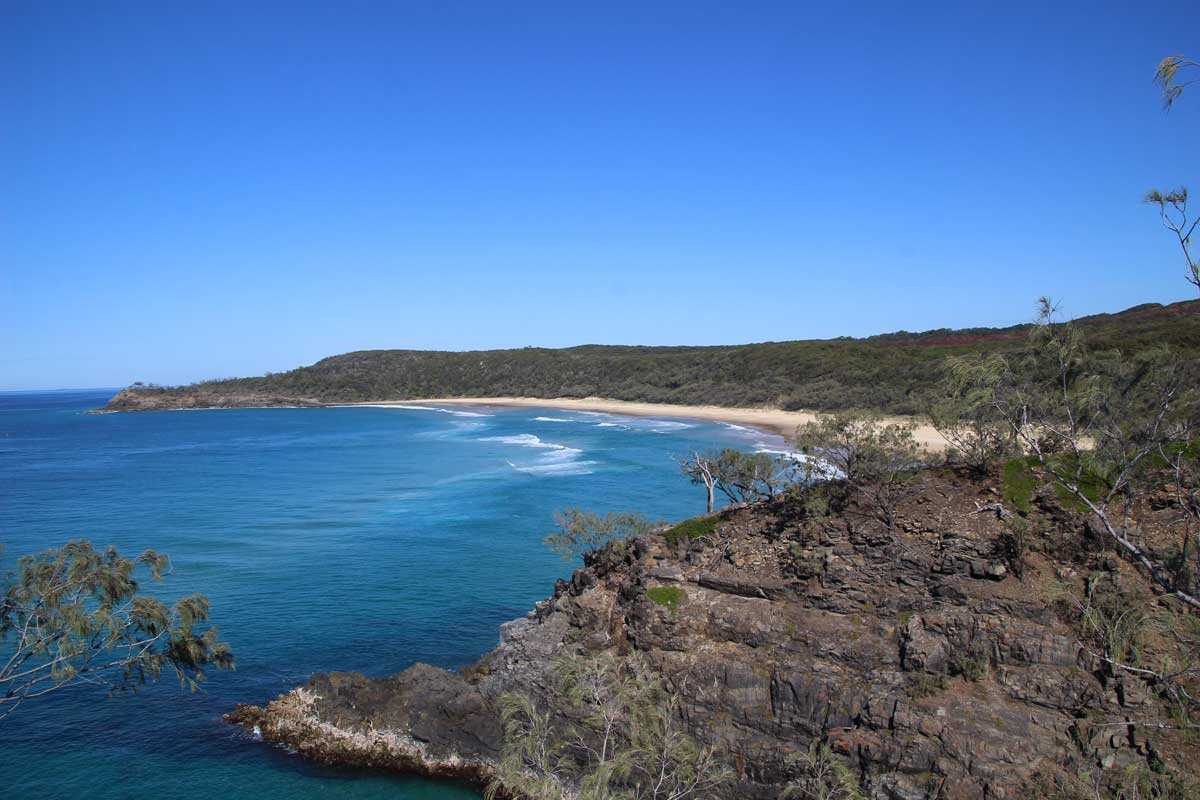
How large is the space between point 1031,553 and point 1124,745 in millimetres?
4645

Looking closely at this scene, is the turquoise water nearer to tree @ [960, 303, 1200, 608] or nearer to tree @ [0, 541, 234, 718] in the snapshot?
tree @ [0, 541, 234, 718]

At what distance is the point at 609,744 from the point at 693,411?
8944 centimetres

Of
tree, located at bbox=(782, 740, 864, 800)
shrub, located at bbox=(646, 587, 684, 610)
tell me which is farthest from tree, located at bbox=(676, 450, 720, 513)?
tree, located at bbox=(782, 740, 864, 800)

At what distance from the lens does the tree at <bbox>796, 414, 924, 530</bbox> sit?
21.3m

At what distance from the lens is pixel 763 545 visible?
2169 centimetres

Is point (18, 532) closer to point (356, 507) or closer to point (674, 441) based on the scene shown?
point (356, 507)

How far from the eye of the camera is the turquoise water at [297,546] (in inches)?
797

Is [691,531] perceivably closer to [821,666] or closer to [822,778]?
[821,666]

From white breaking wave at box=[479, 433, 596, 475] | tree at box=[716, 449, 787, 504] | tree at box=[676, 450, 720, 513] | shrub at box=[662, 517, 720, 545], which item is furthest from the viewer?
white breaking wave at box=[479, 433, 596, 475]

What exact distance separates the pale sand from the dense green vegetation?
202 cm

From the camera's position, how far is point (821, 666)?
18328 millimetres

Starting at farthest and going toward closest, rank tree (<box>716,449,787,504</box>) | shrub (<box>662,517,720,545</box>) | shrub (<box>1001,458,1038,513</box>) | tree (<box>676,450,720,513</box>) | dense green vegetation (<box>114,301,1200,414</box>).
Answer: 1. dense green vegetation (<box>114,301,1200,414</box>)
2. tree (<box>716,449,787,504</box>)
3. tree (<box>676,450,720,513</box>)
4. shrub (<box>662,517,720,545</box>)
5. shrub (<box>1001,458,1038,513</box>)

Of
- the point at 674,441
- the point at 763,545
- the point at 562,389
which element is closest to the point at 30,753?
the point at 763,545

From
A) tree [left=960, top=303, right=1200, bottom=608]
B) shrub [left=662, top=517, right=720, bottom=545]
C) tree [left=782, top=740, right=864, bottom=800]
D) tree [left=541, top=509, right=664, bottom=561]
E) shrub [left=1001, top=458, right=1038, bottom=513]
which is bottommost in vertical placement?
tree [left=782, top=740, right=864, bottom=800]
